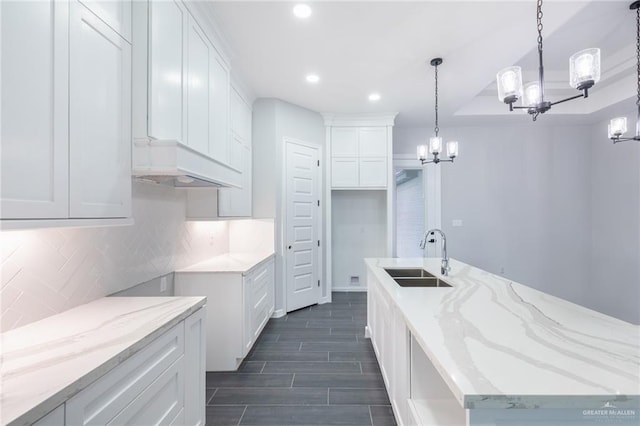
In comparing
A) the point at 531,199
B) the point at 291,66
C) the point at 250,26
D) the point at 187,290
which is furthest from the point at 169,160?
the point at 531,199

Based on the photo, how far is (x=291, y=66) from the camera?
311 cm

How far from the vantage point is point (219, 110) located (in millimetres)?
2559

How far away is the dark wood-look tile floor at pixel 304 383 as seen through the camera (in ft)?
6.59

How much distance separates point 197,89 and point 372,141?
3041mm

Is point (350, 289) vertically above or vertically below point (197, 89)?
below

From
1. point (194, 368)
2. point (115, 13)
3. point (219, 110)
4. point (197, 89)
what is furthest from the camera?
point (219, 110)

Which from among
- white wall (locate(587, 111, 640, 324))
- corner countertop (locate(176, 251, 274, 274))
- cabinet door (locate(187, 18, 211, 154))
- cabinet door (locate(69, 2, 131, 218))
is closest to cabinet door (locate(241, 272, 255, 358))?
corner countertop (locate(176, 251, 274, 274))

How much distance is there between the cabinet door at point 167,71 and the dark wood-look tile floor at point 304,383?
194 cm

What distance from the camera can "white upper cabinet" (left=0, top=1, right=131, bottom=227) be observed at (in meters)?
0.95

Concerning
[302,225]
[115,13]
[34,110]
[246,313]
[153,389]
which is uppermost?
[115,13]

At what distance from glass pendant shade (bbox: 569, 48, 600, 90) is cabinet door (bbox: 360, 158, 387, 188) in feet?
9.37

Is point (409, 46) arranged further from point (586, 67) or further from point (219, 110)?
point (219, 110)

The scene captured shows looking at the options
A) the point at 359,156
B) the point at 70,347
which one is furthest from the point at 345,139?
the point at 70,347

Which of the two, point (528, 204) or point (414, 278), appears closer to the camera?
point (414, 278)
